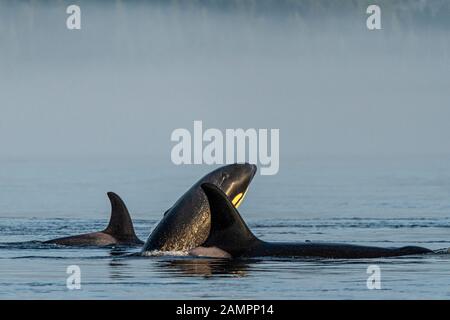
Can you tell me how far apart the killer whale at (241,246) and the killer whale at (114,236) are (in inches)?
284

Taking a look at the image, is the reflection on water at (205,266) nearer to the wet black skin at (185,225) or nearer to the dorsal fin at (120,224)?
the wet black skin at (185,225)

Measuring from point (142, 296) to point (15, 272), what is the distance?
5.00 m

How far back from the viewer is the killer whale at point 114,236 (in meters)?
41.2

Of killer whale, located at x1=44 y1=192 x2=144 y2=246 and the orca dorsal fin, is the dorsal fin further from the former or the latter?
the orca dorsal fin

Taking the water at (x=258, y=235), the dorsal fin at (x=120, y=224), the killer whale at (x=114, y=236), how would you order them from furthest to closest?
the dorsal fin at (x=120, y=224), the killer whale at (x=114, y=236), the water at (x=258, y=235)

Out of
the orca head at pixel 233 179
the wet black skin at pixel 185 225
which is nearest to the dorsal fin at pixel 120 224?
the orca head at pixel 233 179

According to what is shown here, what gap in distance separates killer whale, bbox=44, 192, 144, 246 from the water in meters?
0.77

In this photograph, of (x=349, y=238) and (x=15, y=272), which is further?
(x=349, y=238)

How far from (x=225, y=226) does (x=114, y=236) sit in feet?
27.4

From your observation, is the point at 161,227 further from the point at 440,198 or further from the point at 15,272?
the point at 440,198

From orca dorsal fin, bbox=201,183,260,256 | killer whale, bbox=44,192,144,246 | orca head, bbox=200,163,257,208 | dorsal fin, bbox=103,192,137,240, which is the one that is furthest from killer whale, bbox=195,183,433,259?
dorsal fin, bbox=103,192,137,240

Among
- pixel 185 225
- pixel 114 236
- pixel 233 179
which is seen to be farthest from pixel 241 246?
pixel 114 236
